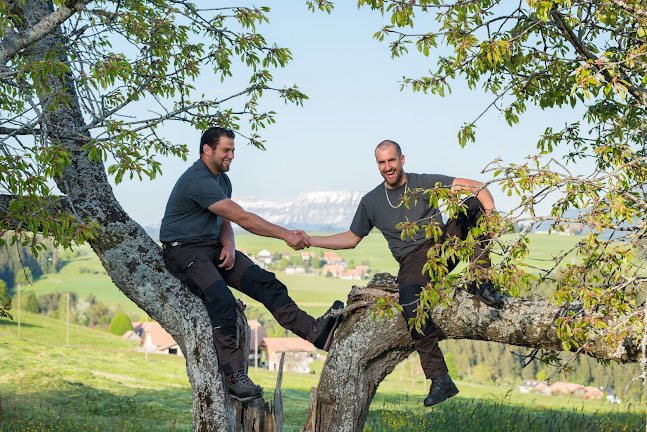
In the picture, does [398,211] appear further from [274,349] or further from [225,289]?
[274,349]

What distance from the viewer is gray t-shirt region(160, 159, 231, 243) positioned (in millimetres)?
8023

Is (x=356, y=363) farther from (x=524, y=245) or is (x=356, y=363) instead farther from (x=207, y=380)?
(x=524, y=245)

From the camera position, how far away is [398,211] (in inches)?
307

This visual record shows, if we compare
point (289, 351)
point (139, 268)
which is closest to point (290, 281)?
point (289, 351)

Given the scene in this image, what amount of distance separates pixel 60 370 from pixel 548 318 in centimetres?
1693

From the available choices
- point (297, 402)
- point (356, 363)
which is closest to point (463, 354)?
point (297, 402)

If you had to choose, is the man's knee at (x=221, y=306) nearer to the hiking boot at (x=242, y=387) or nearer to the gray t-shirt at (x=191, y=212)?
the hiking boot at (x=242, y=387)

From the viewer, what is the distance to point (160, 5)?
385 inches

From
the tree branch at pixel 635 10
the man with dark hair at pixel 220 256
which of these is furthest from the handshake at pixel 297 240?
the tree branch at pixel 635 10

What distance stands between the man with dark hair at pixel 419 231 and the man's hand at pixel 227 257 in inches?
69.1

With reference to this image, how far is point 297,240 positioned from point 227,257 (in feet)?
3.08

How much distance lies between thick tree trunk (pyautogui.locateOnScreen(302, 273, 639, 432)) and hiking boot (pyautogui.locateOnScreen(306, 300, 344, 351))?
0.12 m

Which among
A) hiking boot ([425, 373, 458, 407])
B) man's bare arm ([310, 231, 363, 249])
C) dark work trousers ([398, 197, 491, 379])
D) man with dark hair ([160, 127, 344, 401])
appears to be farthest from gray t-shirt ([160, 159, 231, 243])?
hiking boot ([425, 373, 458, 407])

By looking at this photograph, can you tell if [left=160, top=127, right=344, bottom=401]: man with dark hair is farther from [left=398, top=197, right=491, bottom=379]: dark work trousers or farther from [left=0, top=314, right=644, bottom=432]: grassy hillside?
[left=0, top=314, right=644, bottom=432]: grassy hillside
